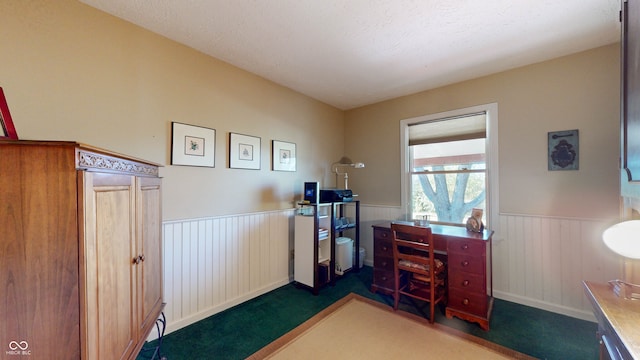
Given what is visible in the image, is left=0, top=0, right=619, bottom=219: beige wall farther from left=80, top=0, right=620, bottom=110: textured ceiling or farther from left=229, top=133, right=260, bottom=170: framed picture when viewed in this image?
left=80, top=0, right=620, bottom=110: textured ceiling

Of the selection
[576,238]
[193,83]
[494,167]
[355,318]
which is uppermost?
[193,83]

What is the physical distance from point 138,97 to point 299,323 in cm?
239

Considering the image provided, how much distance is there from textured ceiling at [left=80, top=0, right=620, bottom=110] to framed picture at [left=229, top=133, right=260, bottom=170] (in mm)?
771

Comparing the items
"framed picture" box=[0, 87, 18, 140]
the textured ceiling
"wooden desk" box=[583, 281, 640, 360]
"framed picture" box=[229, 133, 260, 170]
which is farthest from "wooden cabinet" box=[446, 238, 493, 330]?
"framed picture" box=[0, 87, 18, 140]

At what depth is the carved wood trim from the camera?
85 centimetres

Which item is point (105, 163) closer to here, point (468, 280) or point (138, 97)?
point (138, 97)

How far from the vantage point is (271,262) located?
2902mm

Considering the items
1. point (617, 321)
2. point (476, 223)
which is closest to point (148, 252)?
point (617, 321)

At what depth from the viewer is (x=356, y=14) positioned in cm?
177

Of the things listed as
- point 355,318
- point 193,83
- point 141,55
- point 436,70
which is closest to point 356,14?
point 436,70

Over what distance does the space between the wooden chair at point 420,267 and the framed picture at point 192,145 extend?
6.38ft

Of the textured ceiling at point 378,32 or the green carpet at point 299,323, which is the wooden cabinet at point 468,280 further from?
the textured ceiling at point 378,32

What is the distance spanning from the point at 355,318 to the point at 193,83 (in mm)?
2717

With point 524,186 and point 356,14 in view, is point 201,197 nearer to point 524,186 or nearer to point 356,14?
point 356,14
